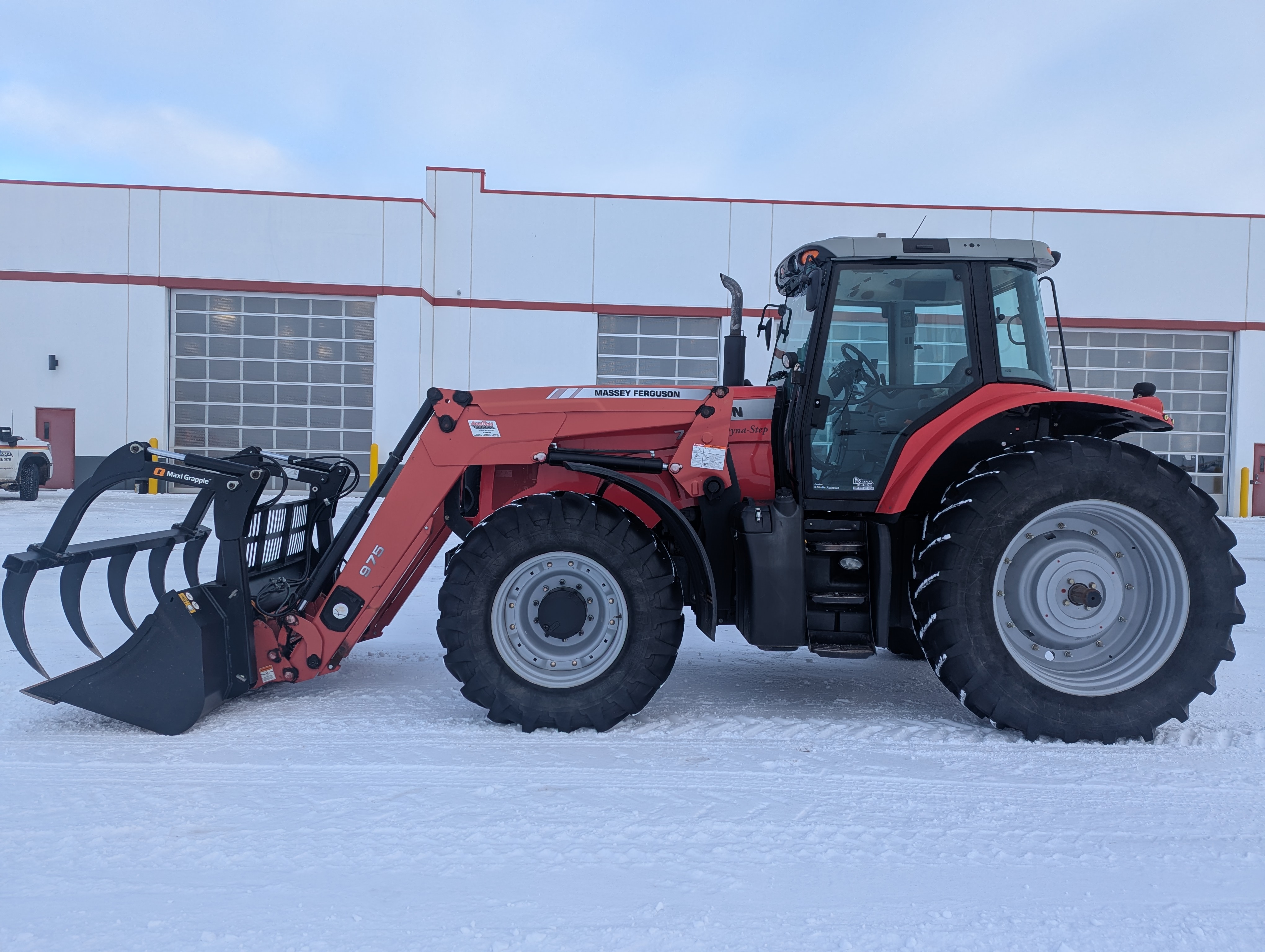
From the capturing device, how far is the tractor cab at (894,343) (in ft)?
12.3

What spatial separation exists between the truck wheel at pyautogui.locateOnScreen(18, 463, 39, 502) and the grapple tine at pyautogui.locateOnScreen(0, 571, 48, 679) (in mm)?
13487

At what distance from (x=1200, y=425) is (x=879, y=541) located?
18.5 m

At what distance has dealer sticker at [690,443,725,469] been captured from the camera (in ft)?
12.2

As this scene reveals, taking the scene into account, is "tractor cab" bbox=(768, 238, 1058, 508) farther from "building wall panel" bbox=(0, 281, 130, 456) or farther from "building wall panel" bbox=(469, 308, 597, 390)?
"building wall panel" bbox=(0, 281, 130, 456)

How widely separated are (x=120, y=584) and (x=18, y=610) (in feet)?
1.79

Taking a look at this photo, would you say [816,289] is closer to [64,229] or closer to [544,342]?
[544,342]

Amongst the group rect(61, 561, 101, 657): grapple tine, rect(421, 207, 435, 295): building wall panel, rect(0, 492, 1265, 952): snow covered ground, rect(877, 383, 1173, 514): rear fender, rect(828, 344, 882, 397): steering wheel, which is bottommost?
rect(0, 492, 1265, 952): snow covered ground

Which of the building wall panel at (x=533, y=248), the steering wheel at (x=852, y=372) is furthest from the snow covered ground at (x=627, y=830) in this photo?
the building wall panel at (x=533, y=248)

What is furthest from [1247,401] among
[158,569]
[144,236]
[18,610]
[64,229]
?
[64,229]

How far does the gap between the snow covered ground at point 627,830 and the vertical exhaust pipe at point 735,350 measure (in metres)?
1.65

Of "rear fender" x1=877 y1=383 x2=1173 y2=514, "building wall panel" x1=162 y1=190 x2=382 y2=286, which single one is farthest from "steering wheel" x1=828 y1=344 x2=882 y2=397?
"building wall panel" x1=162 y1=190 x2=382 y2=286

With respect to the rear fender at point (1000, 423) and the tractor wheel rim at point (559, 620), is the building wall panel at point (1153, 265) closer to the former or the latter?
the rear fender at point (1000, 423)

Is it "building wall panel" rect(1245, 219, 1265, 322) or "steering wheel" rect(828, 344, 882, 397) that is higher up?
"building wall panel" rect(1245, 219, 1265, 322)

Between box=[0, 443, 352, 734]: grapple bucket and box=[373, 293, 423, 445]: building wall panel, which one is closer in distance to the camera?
box=[0, 443, 352, 734]: grapple bucket
